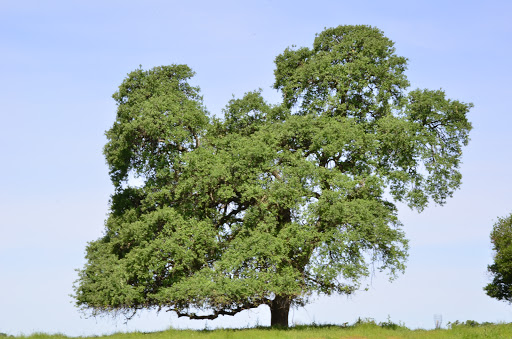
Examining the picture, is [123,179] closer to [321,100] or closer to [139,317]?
[139,317]

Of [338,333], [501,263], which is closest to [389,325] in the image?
[338,333]

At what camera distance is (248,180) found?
33781 mm

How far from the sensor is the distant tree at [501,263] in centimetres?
4372

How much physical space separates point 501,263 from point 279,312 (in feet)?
66.2

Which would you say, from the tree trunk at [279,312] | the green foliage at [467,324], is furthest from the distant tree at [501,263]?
the tree trunk at [279,312]

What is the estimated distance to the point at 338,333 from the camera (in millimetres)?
30375

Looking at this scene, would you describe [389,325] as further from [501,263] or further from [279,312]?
[501,263]

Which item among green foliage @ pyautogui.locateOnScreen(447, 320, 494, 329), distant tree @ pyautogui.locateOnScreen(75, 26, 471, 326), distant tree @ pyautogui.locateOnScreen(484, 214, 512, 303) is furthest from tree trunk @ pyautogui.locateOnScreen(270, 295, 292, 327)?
distant tree @ pyautogui.locateOnScreen(484, 214, 512, 303)

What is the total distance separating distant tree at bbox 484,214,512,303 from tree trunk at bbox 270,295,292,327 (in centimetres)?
1954

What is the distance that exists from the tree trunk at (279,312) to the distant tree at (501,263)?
19540 mm

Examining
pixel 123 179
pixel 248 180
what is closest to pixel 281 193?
pixel 248 180

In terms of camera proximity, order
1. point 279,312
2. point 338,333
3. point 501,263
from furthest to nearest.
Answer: point 501,263 < point 279,312 < point 338,333

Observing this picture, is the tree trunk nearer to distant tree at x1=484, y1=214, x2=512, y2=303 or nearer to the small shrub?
the small shrub

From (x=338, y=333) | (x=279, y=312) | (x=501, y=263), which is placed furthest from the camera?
(x=501, y=263)
